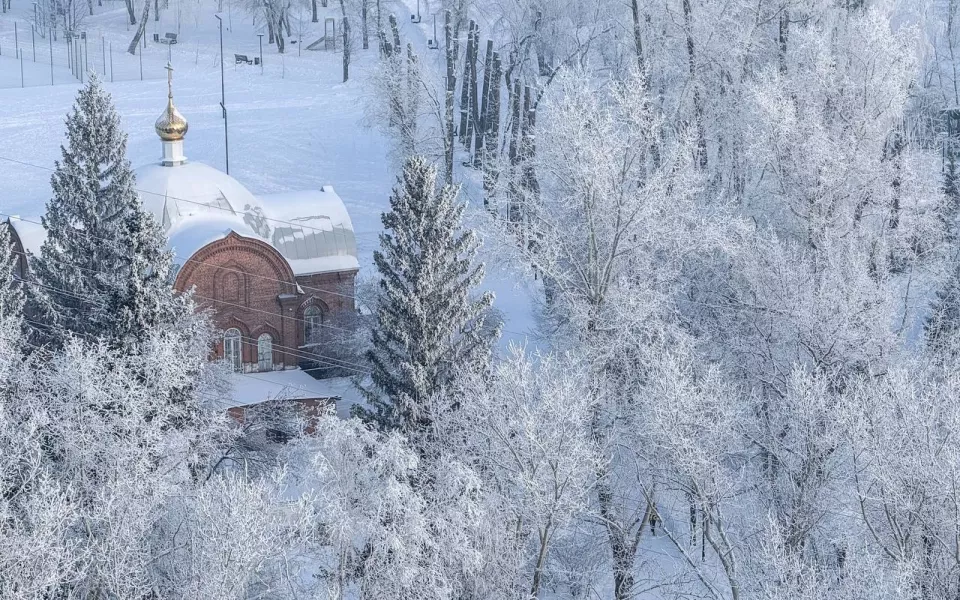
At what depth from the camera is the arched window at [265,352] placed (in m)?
29.7

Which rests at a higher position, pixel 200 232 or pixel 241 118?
pixel 241 118

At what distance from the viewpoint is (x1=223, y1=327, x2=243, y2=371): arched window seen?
29281 millimetres

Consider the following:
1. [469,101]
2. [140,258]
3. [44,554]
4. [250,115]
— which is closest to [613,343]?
[140,258]

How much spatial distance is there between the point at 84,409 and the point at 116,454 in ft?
3.58

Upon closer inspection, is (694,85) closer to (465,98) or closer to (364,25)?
(465,98)

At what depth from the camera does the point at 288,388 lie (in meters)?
28.6

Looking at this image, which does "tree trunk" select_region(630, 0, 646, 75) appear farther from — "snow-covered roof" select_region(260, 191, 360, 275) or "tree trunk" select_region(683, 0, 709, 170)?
"snow-covered roof" select_region(260, 191, 360, 275)

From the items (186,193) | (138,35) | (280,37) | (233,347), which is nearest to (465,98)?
(186,193)

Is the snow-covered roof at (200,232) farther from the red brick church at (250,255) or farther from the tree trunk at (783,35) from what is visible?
the tree trunk at (783,35)

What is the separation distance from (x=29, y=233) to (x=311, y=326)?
715cm

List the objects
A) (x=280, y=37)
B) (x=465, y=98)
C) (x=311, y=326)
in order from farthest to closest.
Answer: (x=280, y=37) → (x=465, y=98) → (x=311, y=326)

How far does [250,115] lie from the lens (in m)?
49.8

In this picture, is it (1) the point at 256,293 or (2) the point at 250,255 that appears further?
(1) the point at 256,293

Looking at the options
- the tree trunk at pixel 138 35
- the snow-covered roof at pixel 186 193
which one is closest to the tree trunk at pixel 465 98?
the snow-covered roof at pixel 186 193
